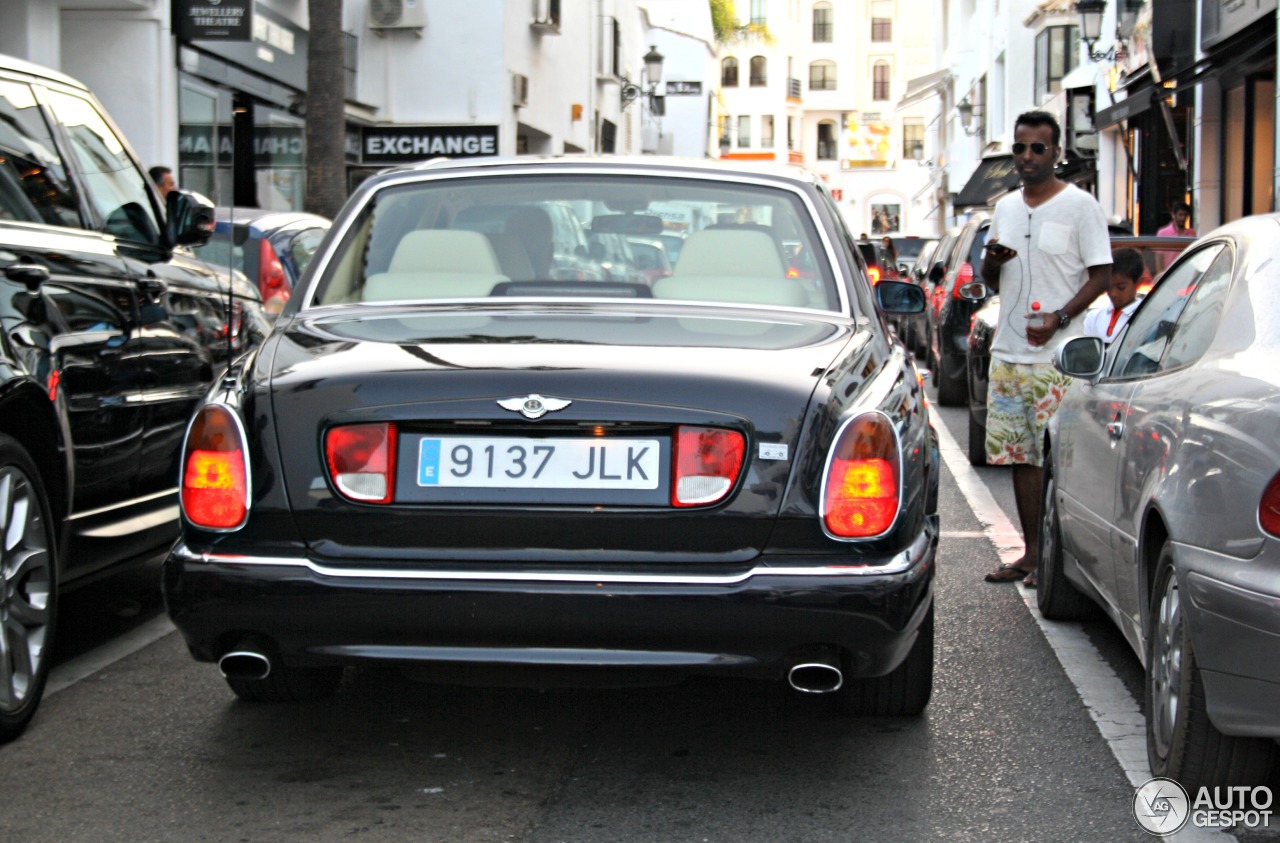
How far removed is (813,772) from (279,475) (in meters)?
1.50

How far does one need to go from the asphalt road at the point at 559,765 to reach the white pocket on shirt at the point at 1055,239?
1.97 metres

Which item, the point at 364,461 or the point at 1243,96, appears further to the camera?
the point at 1243,96

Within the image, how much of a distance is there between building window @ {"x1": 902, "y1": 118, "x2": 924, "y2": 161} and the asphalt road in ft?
299

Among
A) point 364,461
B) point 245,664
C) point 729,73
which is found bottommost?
point 245,664

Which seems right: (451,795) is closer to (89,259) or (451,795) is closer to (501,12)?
(89,259)

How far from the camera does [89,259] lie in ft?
17.7

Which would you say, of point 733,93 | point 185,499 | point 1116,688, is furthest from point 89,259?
point 733,93

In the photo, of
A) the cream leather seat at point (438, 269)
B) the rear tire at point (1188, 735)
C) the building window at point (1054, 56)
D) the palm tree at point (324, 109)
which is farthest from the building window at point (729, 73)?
the rear tire at point (1188, 735)

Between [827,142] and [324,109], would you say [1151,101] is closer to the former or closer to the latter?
[324,109]

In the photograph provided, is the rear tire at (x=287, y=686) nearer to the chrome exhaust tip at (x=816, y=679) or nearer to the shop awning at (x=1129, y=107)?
the chrome exhaust tip at (x=816, y=679)

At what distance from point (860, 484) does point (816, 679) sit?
1.48 ft

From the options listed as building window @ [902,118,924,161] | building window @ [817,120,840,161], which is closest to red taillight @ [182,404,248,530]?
building window @ [902,118,924,161]

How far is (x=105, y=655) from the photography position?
562 cm

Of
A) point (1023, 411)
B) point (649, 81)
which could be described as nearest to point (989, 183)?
point (649, 81)
